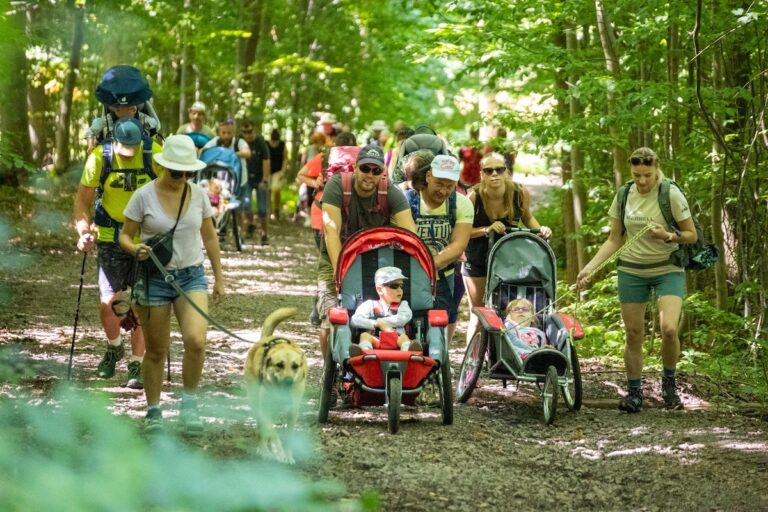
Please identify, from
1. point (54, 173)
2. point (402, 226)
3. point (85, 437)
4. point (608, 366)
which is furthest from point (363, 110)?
point (85, 437)

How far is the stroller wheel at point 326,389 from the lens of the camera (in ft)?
25.1

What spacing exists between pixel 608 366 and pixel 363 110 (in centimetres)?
2797

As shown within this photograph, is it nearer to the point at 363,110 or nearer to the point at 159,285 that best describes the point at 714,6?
the point at 159,285

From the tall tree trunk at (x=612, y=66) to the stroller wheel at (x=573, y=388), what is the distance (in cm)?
317

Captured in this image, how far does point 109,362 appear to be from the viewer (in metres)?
8.82

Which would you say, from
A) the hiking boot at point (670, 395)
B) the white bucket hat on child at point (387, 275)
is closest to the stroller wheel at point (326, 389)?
the white bucket hat on child at point (387, 275)

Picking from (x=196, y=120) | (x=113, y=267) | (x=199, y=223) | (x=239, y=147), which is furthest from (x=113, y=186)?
(x=239, y=147)

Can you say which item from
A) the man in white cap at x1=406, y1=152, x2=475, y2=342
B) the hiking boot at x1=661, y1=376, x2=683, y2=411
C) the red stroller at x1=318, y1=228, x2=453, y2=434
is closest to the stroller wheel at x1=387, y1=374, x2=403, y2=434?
the red stroller at x1=318, y1=228, x2=453, y2=434

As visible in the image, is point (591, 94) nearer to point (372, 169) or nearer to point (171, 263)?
point (372, 169)

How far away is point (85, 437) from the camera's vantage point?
169 centimetres

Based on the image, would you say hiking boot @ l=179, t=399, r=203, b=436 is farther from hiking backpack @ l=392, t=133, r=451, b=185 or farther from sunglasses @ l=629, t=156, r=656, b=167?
sunglasses @ l=629, t=156, r=656, b=167

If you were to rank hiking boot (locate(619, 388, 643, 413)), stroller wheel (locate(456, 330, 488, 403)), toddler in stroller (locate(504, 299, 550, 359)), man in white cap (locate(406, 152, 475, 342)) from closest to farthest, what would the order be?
man in white cap (locate(406, 152, 475, 342))
toddler in stroller (locate(504, 299, 550, 359))
stroller wheel (locate(456, 330, 488, 403))
hiking boot (locate(619, 388, 643, 413))

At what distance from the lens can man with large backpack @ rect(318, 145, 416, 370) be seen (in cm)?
781

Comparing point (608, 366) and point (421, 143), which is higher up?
point (421, 143)
